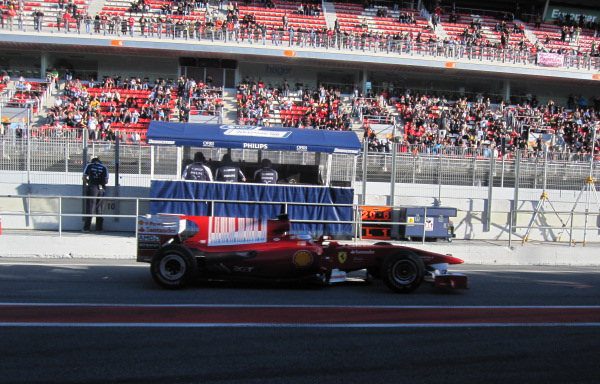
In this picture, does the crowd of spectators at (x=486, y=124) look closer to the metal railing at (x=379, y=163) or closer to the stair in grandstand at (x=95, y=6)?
the metal railing at (x=379, y=163)

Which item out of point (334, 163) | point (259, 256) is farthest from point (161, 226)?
point (334, 163)

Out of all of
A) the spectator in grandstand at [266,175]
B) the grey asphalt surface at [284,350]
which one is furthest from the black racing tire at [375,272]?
the spectator in grandstand at [266,175]

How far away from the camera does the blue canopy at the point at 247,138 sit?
53.1 ft

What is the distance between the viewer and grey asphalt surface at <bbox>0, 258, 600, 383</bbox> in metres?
5.90

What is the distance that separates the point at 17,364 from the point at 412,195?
13446 millimetres

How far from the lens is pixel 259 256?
9.71 metres

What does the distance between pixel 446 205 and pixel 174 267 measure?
10442mm

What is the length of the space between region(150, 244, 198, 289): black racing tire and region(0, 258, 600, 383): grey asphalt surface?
190 millimetres

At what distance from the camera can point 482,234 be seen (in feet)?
58.1

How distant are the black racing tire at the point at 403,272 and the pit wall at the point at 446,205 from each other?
7.49 metres

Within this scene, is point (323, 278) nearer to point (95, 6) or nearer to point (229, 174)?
point (229, 174)

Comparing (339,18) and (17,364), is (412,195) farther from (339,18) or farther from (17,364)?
(339,18)

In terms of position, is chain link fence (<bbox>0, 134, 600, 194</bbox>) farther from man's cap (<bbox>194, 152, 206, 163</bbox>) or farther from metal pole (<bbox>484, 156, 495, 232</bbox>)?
man's cap (<bbox>194, 152, 206, 163</bbox>)

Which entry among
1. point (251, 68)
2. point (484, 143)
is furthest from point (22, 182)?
point (251, 68)
